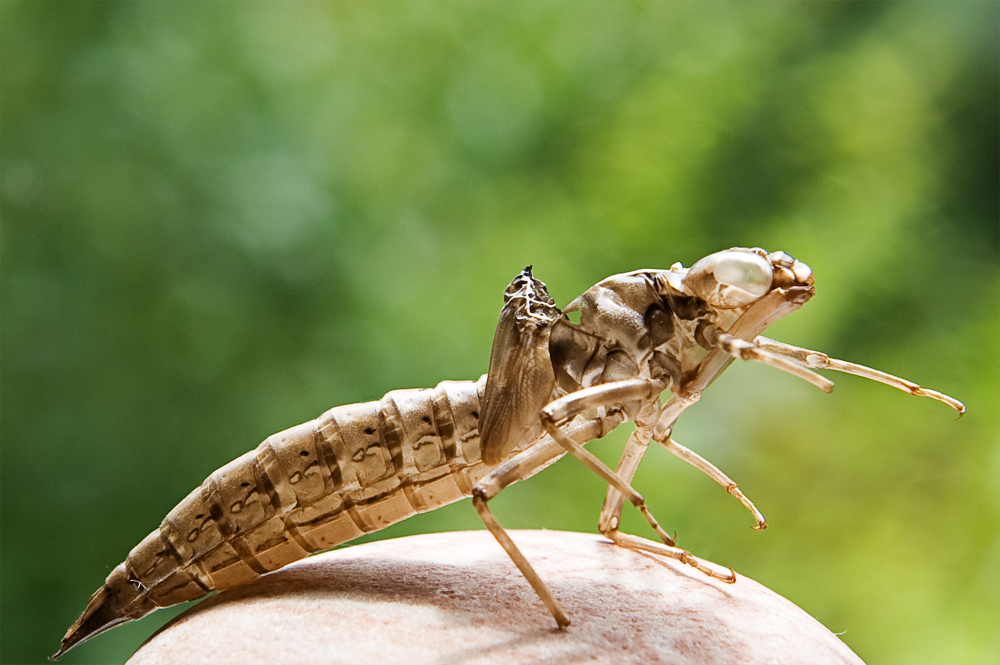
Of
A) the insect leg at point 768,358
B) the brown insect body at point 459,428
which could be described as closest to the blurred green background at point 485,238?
the brown insect body at point 459,428

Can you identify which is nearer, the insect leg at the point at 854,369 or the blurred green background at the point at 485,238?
the insect leg at the point at 854,369

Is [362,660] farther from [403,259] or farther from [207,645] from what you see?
[403,259]

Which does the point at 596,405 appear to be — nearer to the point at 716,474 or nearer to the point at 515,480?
the point at 515,480

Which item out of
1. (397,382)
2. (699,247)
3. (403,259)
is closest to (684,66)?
(699,247)

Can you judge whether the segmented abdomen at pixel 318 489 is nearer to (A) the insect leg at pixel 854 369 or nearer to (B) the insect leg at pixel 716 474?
(B) the insect leg at pixel 716 474

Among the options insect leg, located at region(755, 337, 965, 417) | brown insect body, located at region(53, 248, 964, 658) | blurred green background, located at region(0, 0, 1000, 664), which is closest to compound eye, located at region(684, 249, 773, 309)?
brown insect body, located at region(53, 248, 964, 658)

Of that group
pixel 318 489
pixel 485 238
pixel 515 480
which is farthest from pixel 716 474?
pixel 485 238
